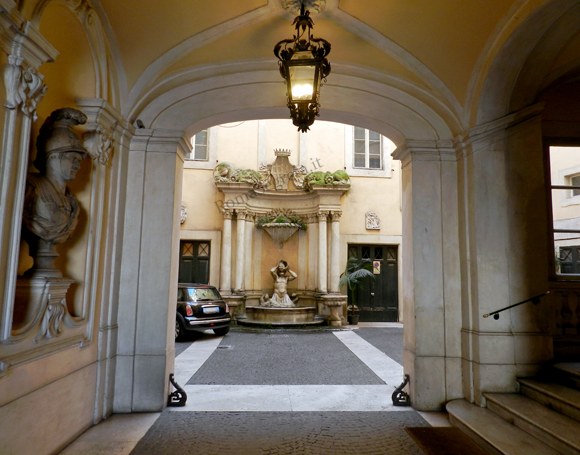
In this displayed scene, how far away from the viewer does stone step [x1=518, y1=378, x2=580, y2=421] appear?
339 centimetres

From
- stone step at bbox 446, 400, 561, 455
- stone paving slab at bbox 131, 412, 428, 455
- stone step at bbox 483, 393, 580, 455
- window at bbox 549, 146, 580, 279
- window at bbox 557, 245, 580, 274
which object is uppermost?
window at bbox 549, 146, 580, 279

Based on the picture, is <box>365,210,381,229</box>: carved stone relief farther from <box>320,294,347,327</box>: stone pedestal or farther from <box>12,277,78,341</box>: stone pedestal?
<box>12,277,78,341</box>: stone pedestal

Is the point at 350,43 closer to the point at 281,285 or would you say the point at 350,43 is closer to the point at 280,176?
the point at 281,285

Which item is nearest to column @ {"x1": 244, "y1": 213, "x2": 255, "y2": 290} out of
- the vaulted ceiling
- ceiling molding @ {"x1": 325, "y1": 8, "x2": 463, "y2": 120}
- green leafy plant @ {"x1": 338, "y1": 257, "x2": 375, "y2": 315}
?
green leafy plant @ {"x1": 338, "y1": 257, "x2": 375, "y2": 315}

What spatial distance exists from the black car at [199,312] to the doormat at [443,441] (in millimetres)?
6502

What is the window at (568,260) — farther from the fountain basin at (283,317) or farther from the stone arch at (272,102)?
the fountain basin at (283,317)

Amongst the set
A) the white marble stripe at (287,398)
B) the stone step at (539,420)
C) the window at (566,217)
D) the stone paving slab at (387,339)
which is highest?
Answer: the window at (566,217)

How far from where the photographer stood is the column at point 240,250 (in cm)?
1223

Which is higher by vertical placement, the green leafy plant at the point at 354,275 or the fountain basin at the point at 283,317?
the green leafy plant at the point at 354,275

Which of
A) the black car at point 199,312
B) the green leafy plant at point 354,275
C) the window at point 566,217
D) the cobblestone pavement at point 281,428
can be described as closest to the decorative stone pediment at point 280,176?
the green leafy plant at point 354,275

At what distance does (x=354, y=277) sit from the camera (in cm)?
1258

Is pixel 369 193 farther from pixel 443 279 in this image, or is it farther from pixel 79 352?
pixel 79 352

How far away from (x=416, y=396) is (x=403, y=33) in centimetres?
400

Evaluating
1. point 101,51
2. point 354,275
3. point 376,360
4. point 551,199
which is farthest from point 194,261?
point 551,199
